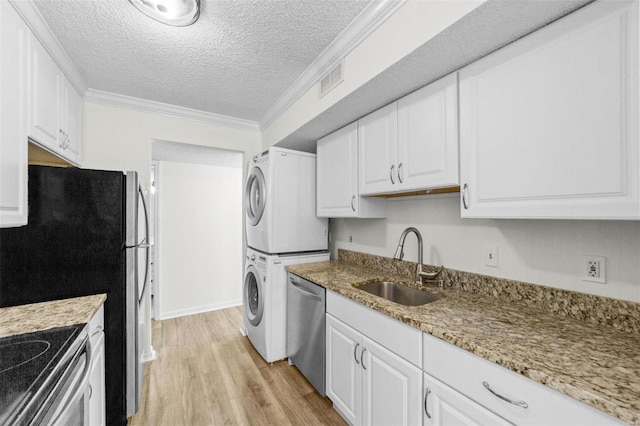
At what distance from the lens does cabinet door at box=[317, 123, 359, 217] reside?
219 cm

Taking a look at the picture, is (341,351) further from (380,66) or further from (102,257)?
(380,66)

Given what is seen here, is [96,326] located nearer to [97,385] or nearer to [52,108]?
[97,385]

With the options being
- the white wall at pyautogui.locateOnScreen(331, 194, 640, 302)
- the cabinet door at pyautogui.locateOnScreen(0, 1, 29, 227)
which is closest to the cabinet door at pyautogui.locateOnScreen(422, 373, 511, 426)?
the white wall at pyautogui.locateOnScreen(331, 194, 640, 302)

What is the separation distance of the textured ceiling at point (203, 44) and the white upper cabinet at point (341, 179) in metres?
0.61

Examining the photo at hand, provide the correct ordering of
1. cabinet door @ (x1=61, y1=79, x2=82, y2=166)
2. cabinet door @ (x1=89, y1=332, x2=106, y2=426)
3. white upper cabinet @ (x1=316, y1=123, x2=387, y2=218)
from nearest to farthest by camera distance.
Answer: cabinet door @ (x1=89, y1=332, x2=106, y2=426) → cabinet door @ (x1=61, y1=79, x2=82, y2=166) → white upper cabinet @ (x1=316, y1=123, x2=387, y2=218)

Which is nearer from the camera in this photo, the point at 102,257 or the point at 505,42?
the point at 505,42

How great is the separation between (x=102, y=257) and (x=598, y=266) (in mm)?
2635

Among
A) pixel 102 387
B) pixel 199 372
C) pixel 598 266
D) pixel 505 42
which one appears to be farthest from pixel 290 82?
pixel 199 372

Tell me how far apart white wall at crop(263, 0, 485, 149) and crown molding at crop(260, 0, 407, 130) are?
0.03 metres

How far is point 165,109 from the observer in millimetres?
2736

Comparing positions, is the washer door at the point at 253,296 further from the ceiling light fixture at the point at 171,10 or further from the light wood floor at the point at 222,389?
the ceiling light fixture at the point at 171,10

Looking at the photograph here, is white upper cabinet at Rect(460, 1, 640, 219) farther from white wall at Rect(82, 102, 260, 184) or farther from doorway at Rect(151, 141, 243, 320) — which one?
doorway at Rect(151, 141, 243, 320)

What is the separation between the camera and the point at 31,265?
4.97ft

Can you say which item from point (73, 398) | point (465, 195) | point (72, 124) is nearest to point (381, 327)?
point (465, 195)
